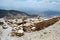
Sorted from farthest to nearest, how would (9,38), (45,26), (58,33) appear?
(45,26) < (9,38) < (58,33)

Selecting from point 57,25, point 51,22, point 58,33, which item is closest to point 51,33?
point 58,33

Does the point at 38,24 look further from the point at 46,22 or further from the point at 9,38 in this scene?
the point at 9,38

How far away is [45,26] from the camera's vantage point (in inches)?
1148

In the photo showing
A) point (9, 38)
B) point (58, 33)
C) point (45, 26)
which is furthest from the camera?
point (45, 26)

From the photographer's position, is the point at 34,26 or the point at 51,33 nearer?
the point at 51,33

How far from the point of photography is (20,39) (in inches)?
1005

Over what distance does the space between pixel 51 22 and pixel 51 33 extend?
539cm

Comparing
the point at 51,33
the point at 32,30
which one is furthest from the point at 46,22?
the point at 51,33

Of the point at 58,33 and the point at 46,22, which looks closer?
the point at 58,33

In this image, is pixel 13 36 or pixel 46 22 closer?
pixel 13 36

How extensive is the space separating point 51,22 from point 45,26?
152 centimetres

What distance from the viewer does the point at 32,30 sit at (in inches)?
1124

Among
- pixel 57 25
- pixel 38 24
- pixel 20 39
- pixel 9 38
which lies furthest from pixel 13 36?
pixel 57 25

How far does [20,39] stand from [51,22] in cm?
689
